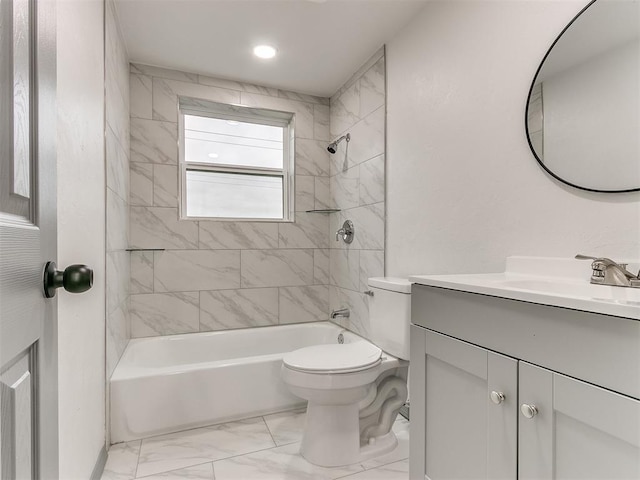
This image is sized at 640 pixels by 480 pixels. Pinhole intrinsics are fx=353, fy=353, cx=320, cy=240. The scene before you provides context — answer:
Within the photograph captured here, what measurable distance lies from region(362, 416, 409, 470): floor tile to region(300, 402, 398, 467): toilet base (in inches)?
1.3

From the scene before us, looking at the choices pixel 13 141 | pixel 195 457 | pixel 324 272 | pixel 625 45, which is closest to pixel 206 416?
pixel 195 457

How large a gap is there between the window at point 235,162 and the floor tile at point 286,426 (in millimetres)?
1459

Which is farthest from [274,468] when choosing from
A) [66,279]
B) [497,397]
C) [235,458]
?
[66,279]

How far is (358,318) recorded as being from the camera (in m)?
2.60

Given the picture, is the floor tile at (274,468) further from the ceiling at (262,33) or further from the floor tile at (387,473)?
the ceiling at (262,33)

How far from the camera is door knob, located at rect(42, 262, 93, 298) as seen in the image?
54 centimetres

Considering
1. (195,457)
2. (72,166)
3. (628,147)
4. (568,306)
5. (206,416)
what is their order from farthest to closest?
(206,416)
(195,457)
(72,166)
(628,147)
(568,306)

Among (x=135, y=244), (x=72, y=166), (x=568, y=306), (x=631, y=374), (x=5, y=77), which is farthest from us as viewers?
(x=135, y=244)

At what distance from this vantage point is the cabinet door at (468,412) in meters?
0.86

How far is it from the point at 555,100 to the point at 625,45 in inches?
9.2

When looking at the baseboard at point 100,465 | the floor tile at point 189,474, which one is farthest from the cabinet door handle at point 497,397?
the baseboard at point 100,465

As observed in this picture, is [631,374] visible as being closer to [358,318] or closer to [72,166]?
[72,166]

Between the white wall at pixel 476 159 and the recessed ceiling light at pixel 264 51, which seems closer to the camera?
the white wall at pixel 476 159

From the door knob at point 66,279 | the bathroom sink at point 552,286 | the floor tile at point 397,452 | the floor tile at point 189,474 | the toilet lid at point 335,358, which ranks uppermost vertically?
the door knob at point 66,279
